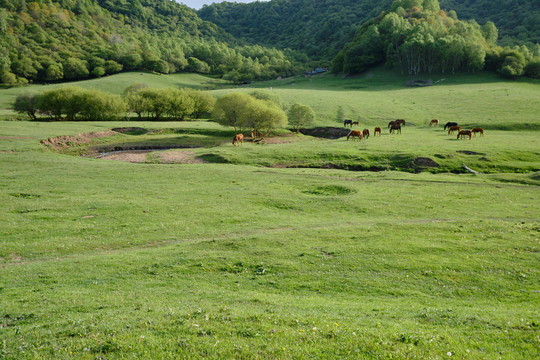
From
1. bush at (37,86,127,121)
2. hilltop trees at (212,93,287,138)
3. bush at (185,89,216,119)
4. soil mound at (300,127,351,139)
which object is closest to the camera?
hilltop trees at (212,93,287,138)

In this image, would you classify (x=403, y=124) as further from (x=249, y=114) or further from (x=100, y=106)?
(x=100, y=106)

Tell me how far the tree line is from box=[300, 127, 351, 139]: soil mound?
2.04 meters

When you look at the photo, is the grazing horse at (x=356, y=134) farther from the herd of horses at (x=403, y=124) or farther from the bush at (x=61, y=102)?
the bush at (x=61, y=102)

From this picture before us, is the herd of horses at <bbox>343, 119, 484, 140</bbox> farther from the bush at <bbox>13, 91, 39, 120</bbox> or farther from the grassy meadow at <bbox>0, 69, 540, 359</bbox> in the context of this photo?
the bush at <bbox>13, 91, 39, 120</bbox>

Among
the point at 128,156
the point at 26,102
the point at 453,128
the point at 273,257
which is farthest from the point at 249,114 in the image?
the point at 26,102

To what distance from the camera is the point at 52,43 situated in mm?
166250

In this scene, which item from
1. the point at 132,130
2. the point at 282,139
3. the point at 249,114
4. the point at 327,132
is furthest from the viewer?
the point at 327,132

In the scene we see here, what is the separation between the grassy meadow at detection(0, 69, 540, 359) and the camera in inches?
304

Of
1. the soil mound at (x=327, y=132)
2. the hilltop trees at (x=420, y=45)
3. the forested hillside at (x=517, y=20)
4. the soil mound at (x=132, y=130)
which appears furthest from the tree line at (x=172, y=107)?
the forested hillside at (x=517, y=20)

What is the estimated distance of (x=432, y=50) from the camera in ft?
393

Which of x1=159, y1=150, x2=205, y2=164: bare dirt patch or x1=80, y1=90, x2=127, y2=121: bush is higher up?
x1=80, y1=90, x2=127, y2=121: bush

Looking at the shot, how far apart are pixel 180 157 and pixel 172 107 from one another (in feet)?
126

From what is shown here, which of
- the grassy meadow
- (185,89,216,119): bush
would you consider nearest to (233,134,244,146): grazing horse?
the grassy meadow

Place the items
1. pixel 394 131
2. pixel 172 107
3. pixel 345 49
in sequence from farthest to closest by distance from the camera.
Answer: pixel 345 49 < pixel 172 107 < pixel 394 131
